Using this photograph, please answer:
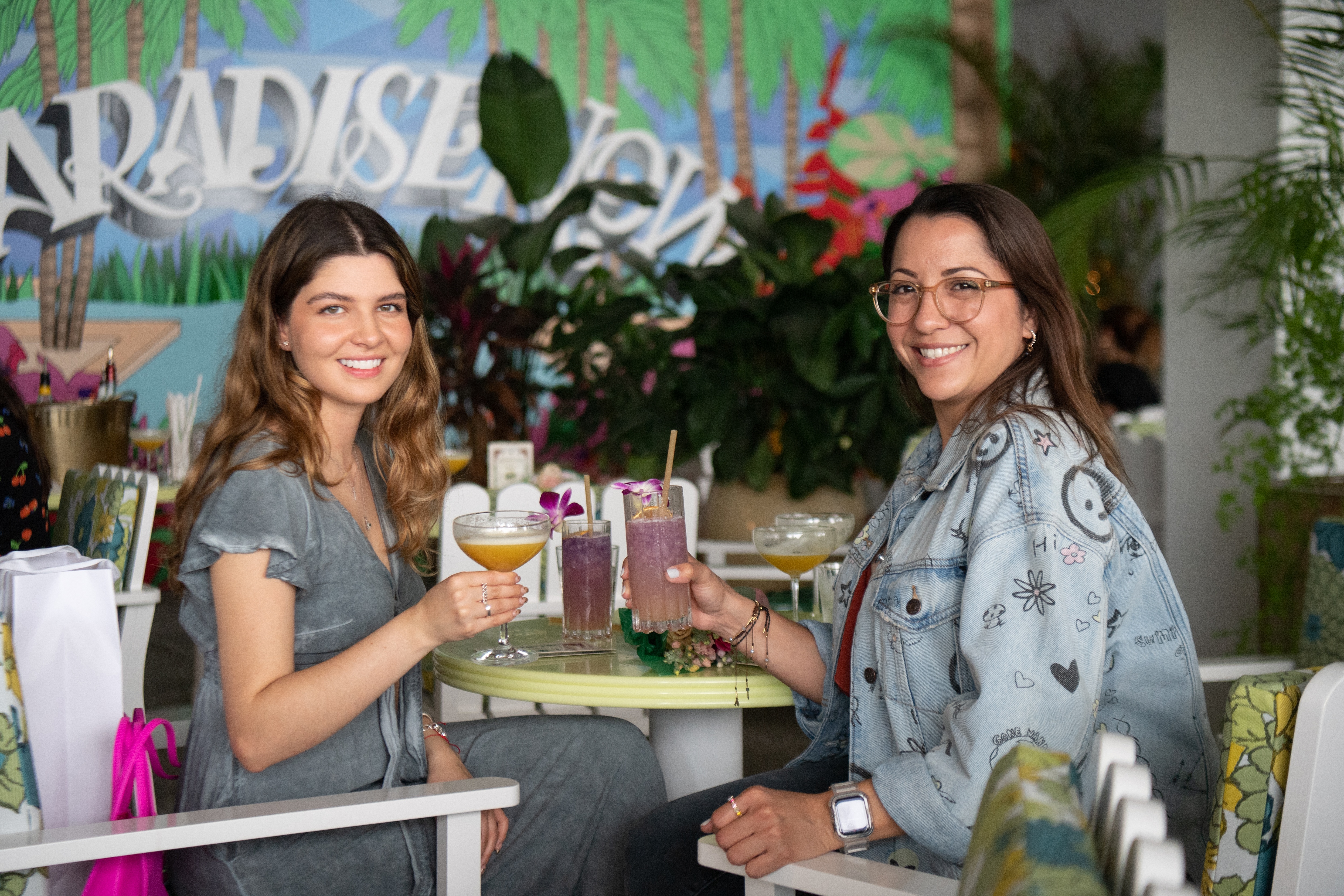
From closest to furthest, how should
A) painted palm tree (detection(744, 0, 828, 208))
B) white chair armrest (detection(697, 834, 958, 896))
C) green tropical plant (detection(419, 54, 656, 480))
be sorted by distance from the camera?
white chair armrest (detection(697, 834, 958, 896)) → green tropical plant (detection(419, 54, 656, 480)) → painted palm tree (detection(744, 0, 828, 208))

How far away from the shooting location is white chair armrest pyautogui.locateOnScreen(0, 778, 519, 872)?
4.34ft

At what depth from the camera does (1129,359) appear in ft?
26.7

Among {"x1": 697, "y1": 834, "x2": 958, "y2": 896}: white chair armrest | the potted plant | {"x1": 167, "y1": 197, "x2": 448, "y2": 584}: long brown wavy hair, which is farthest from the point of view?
the potted plant

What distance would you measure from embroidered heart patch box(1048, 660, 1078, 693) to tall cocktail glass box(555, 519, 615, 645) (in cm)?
85

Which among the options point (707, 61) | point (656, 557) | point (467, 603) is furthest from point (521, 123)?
point (467, 603)

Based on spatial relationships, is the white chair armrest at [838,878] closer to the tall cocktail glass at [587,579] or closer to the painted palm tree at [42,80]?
the tall cocktail glass at [587,579]

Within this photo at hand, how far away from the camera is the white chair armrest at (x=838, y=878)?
1.26 metres

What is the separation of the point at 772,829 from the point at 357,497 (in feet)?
2.65

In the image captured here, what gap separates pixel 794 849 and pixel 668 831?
15.1 inches

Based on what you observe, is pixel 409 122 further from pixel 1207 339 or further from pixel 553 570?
pixel 1207 339

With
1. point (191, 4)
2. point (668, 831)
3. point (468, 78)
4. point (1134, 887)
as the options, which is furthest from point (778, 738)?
point (191, 4)

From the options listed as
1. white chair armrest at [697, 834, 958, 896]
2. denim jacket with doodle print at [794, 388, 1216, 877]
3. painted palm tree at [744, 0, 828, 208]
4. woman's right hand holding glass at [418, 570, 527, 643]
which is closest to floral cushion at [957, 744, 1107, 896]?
white chair armrest at [697, 834, 958, 896]

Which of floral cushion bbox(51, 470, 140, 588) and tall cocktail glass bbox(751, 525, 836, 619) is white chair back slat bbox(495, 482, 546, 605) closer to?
floral cushion bbox(51, 470, 140, 588)

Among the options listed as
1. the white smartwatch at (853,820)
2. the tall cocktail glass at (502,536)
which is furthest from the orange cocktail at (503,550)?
the white smartwatch at (853,820)
